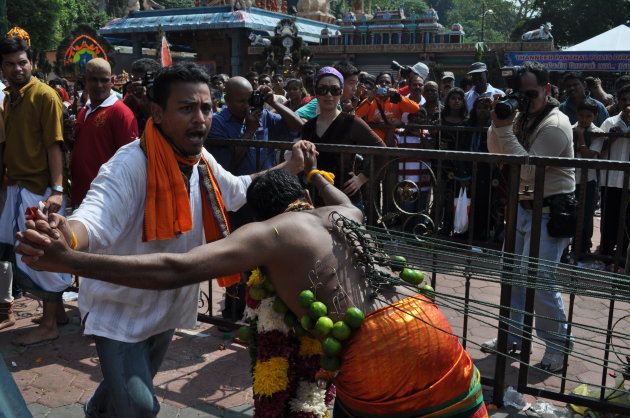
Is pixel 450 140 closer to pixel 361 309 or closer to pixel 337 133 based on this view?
pixel 337 133

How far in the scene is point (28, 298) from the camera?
5.75 metres

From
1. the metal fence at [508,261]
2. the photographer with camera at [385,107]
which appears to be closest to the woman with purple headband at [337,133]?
the metal fence at [508,261]

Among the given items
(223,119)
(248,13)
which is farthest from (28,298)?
(248,13)

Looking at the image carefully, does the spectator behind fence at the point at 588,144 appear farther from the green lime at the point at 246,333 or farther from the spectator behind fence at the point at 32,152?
the spectator behind fence at the point at 32,152

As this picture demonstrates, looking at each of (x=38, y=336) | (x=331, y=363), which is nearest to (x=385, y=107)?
(x=38, y=336)

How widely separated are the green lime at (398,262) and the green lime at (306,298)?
14.6 inches

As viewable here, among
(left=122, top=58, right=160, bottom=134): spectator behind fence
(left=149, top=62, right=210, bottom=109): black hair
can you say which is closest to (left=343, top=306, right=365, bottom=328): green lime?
(left=149, top=62, right=210, bottom=109): black hair

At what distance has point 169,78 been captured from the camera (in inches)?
110

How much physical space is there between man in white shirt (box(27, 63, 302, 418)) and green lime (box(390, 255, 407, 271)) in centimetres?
84

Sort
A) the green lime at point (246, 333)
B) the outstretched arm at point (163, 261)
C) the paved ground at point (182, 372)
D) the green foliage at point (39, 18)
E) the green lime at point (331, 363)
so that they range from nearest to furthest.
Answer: the outstretched arm at point (163, 261), the green lime at point (331, 363), the green lime at point (246, 333), the paved ground at point (182, 372), the green foliage at point (39, 18)

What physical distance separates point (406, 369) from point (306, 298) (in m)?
0.46

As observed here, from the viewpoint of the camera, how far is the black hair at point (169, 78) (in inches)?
109

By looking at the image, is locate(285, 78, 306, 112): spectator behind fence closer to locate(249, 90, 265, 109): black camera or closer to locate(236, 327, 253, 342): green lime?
locate(249, 90, 265, 109): black camera

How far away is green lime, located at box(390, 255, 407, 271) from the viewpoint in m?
2.56
